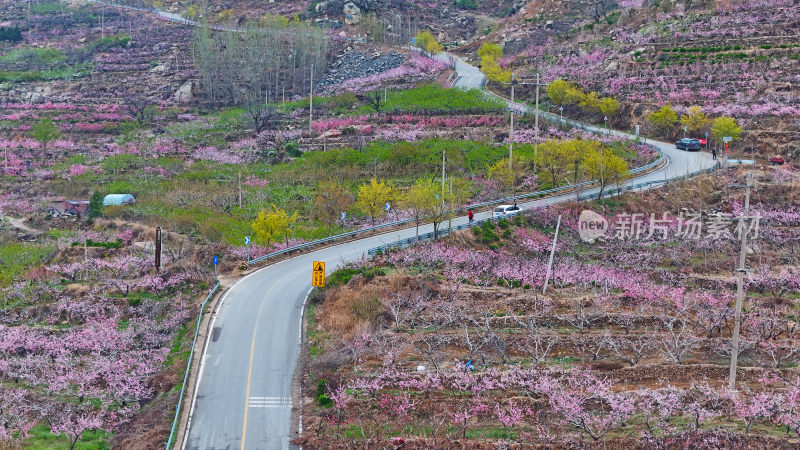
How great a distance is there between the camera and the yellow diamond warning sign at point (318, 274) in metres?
39.5

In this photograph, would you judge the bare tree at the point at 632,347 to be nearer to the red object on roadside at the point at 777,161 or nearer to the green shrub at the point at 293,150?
the red object on roadside at the point at 777,161

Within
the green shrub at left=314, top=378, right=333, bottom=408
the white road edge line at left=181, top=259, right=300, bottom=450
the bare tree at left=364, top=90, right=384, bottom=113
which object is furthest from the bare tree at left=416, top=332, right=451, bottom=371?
the bare tree at left=364, top=90, right=384, bottom=113

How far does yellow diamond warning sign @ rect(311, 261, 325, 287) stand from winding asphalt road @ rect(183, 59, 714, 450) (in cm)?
128

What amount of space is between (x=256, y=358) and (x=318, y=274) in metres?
7.38

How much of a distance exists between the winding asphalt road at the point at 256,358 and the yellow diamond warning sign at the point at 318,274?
1.28 metres

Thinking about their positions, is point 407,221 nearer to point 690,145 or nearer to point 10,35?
point 690,145

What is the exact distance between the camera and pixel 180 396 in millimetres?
29781

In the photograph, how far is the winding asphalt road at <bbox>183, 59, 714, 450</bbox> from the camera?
27750 mm

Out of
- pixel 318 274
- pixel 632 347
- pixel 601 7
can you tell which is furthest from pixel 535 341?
pixel 601 7

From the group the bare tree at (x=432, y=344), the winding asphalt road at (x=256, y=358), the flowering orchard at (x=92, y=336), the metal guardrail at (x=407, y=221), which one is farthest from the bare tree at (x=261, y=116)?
the bare tree at (x=432, y=344)

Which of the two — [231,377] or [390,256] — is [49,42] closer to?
[390,256]

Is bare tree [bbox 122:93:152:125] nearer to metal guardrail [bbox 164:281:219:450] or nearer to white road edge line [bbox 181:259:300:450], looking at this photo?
white road edge line [bbox 181:259:300:450]

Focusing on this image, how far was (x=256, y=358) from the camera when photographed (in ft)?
110

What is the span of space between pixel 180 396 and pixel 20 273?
21.6 metres
